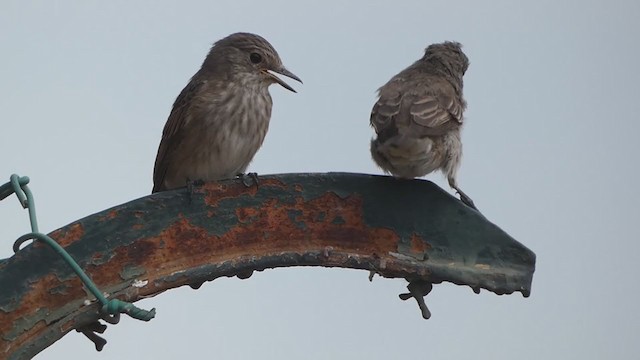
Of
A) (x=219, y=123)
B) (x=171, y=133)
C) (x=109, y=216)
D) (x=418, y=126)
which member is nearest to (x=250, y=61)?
(x=219, y=123)

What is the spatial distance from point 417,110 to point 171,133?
161 cm

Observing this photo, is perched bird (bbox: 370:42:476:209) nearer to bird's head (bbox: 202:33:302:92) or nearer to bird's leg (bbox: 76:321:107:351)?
bird's head (bbox: 202:33:302:92)

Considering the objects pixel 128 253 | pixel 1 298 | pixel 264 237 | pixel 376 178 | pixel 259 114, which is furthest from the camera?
pixel 259 114

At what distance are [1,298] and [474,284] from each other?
1.44m

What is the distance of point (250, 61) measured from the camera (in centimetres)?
652

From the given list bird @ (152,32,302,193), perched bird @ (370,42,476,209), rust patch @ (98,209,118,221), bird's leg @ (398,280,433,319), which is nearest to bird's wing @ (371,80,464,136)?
perched bird @ (370,42,476,209)

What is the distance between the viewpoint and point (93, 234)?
3.05 m

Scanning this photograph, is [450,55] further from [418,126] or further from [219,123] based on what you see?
[418,126]

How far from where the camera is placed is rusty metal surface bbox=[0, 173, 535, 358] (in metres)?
2.95

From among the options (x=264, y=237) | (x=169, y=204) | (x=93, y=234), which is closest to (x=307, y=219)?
(x=264, y=237)

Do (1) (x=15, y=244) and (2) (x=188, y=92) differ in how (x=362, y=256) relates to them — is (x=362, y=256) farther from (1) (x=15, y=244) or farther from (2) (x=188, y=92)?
(2) (x=188, y=92)

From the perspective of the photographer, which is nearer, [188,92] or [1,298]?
[1,298]

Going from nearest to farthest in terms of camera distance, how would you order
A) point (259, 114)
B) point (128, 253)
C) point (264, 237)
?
point (128, 253) < point (264, 237) < point (259, 114)

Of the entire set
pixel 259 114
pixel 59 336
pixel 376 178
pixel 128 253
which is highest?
pixel 259 114
